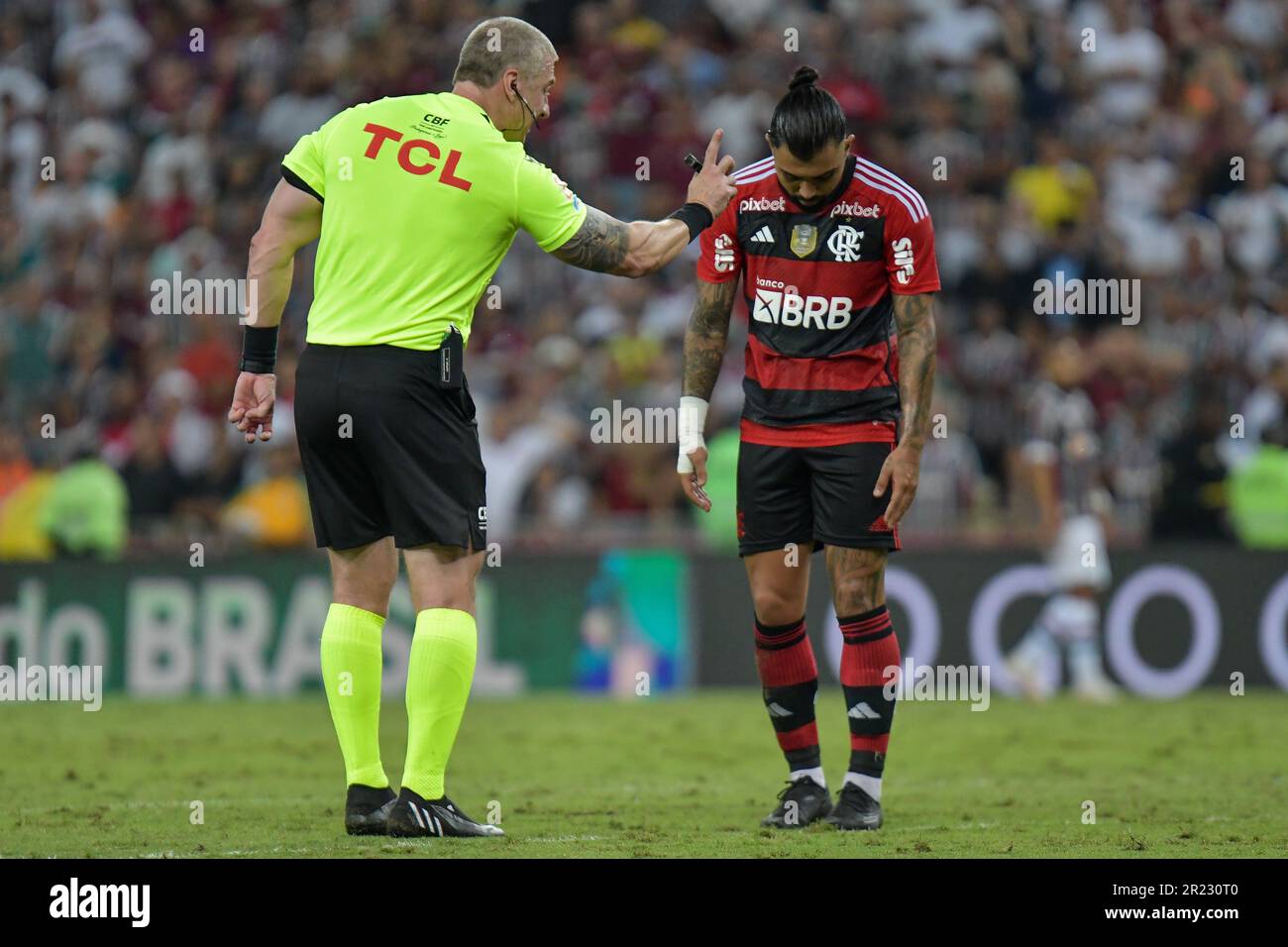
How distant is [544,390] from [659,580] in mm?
2048

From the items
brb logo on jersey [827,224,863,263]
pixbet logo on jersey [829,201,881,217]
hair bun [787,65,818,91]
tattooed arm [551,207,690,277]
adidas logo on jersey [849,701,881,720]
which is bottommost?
adidas logo on jersey [849,701,881,720]

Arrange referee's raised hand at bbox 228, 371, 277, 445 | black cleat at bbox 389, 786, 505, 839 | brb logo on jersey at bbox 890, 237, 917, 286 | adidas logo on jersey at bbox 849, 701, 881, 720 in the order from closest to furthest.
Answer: black cleat at bbox 389, 786, 505, 839
referee's raised hand at bbox 228, 371, 277, 445
brb logo on jersey at bbox 890, 237, 917, 286
adidas logo on jersey at bbox 849, 701, 881, 720

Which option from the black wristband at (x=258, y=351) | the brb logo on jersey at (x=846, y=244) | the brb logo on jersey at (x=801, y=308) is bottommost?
the black wristband at (x=258, y=351)

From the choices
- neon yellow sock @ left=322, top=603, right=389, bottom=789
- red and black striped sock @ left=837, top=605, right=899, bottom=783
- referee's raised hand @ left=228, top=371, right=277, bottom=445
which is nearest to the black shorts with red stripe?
red and black striped sock @ left=837, top=605, right=899, bottom=783

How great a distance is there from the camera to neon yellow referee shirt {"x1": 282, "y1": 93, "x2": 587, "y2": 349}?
7.09 m

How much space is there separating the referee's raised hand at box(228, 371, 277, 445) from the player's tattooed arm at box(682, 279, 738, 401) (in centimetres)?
167

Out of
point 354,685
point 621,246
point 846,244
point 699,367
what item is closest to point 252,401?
point 354,685

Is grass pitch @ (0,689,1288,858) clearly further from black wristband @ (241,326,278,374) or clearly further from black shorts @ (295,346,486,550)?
black wristband @ (241,326,278,374)

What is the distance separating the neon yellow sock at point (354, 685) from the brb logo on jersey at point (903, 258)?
7.85 ft

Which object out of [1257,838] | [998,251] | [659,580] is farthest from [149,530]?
[1257,838]

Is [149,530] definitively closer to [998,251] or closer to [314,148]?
[998,251]

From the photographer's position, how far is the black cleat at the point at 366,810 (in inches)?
283

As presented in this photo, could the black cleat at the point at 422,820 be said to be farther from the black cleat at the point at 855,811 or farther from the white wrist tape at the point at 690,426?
the white wrist tape at the point at 690,426

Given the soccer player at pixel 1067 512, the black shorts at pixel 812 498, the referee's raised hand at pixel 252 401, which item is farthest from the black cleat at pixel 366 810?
the soccer player at pixel 1067 512
